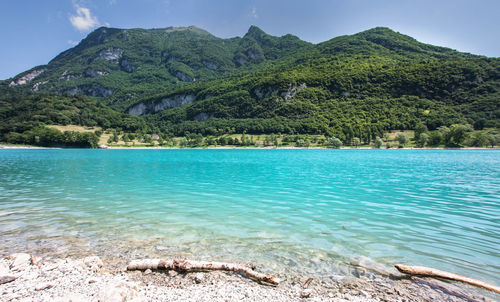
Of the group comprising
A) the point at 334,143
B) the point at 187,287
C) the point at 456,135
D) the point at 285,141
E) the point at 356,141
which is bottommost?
Answer: the point at 334,143

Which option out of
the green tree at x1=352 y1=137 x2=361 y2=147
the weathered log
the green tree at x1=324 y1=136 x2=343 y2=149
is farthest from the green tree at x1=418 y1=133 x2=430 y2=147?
the weathered log

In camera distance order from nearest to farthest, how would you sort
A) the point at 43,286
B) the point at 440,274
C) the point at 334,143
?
the point at 43,286, the point at 440,274, the point at 334,143

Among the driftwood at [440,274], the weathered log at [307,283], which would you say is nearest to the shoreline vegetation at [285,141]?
the driftwood at [440,274]

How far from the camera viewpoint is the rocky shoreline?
206 inches

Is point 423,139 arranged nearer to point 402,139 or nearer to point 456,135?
point 402,139

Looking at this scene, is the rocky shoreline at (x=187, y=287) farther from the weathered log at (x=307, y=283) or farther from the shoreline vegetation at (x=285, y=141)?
the shoreline vegetation at (x=285, y=141)

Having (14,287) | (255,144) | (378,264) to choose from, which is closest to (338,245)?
(378,264)

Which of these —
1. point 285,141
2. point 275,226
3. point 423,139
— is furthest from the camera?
point 285,141

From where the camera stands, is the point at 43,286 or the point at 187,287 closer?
the point at 43,286

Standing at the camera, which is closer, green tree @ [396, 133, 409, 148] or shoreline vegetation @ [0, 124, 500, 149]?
shoreline vegetation @ [0, 124, 500, 149]

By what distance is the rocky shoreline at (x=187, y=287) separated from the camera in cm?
523

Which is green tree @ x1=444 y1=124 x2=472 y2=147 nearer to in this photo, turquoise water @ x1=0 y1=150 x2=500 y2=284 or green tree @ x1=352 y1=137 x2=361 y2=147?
green tree @ x1=352 y1=137 x2=361 y2=147

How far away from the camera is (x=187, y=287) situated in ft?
18.8

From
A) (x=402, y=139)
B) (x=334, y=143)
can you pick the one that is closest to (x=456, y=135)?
(x=402, y=139)
